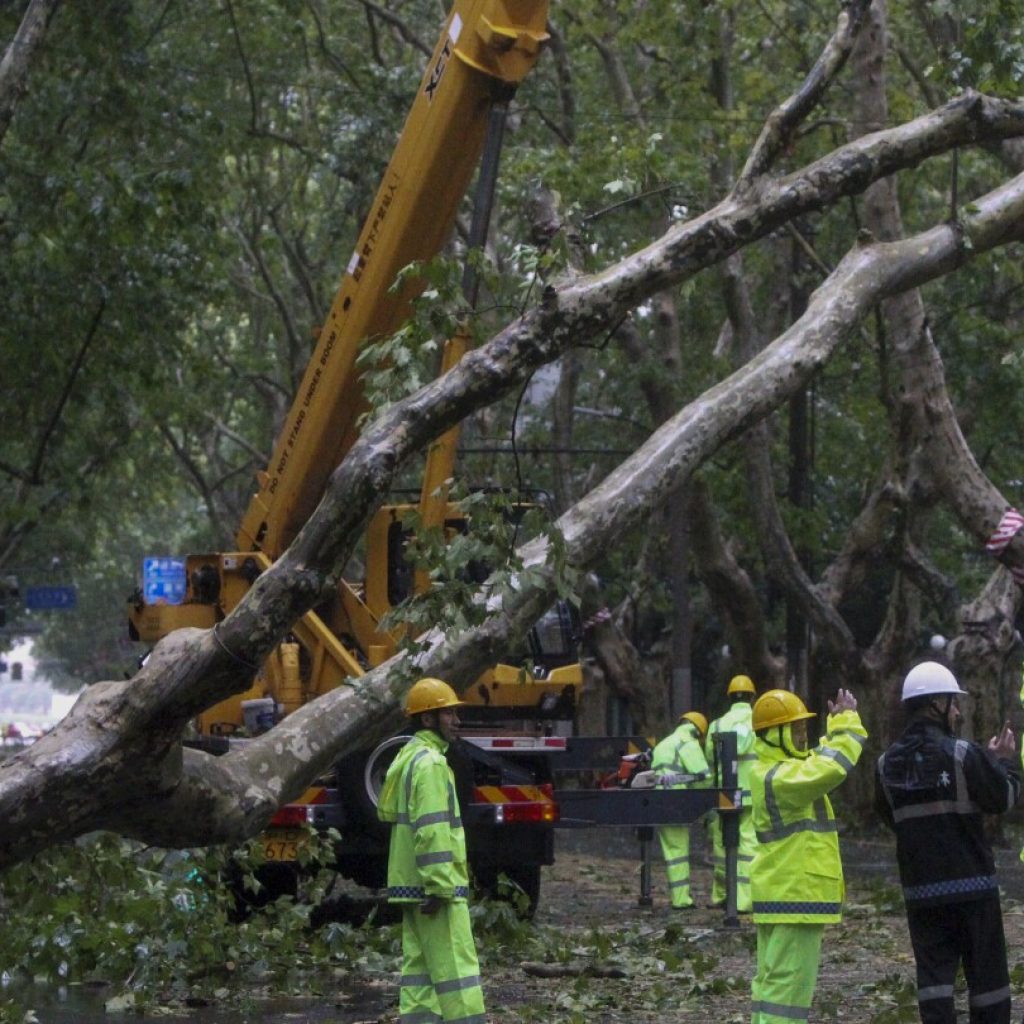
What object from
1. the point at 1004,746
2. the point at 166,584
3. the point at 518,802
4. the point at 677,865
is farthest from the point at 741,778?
the point at 1004,746

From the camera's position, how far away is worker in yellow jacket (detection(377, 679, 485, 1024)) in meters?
8.70

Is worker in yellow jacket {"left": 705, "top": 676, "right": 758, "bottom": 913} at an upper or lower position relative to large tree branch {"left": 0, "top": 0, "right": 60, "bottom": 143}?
lower

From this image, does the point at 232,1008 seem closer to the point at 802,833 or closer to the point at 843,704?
the point at 802,833

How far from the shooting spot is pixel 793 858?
28.8ft

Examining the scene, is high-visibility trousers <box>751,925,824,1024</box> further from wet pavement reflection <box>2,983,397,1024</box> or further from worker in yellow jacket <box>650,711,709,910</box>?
worker in yellow jacket <box>650,711,709,910</box>

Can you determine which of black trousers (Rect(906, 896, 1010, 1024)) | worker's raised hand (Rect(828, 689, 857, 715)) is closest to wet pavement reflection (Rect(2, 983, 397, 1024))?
worker's raised hand (Rect(828, 689, 857, 715))

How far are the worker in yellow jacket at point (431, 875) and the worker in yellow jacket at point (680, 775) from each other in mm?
7012

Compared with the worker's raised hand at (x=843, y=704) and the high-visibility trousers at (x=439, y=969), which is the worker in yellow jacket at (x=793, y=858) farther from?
the high-visibility trousers at (x=439, y=969)

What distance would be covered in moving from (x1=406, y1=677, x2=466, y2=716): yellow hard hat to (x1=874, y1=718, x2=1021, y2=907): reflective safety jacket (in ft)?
6.43

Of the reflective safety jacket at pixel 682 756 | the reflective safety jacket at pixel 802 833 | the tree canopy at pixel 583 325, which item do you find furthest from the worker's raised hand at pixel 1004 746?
the reflective safety jacket at pixel 682 756

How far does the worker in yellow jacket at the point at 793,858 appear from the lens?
8.73m

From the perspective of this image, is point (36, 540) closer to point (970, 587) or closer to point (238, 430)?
point (238, 430)

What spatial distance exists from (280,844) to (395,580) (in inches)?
92.4

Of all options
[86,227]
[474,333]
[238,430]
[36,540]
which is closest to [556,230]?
[474,333]
